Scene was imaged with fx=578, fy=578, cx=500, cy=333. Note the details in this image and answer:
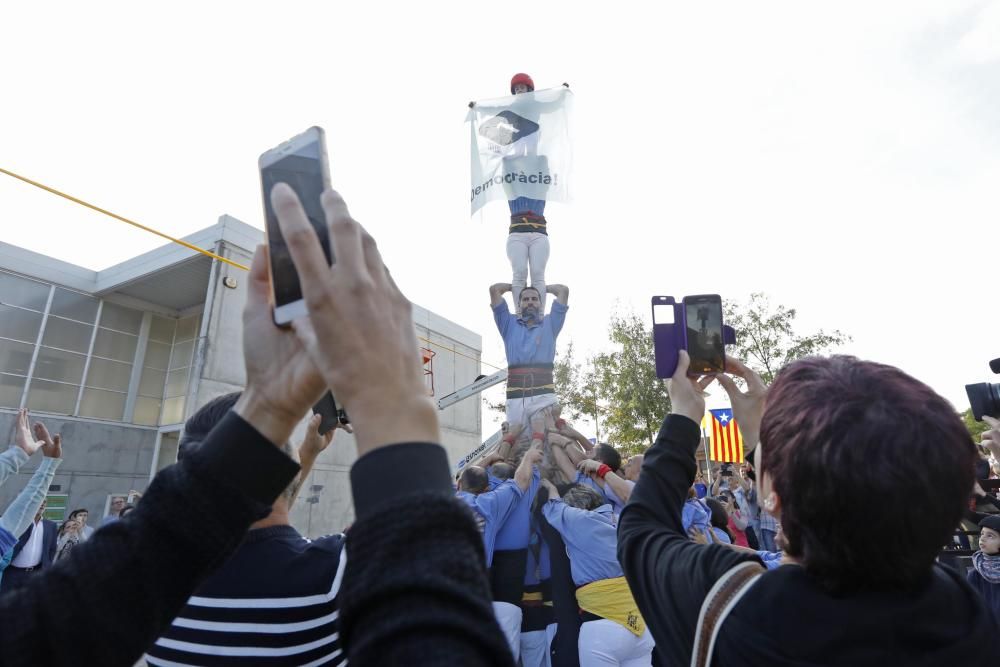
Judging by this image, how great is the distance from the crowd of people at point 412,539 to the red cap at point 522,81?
5.40 meters

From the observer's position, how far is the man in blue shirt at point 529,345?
557cm

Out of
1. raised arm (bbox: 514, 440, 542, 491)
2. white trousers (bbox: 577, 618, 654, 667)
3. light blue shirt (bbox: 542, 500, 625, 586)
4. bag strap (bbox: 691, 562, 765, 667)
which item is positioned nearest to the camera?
bag strap (bbox: 691, 562, 765, 667)

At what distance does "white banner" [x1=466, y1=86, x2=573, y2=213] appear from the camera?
6.01m

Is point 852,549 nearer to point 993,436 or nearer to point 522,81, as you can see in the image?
point 993,436

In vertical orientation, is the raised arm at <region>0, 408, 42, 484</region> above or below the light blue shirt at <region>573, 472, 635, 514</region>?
above

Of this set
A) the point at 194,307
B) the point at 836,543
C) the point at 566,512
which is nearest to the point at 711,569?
the point at 836,543

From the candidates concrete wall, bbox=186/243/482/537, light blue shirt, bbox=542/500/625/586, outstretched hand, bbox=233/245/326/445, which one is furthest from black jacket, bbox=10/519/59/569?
outstretched hand, bbox=233/245/326/445

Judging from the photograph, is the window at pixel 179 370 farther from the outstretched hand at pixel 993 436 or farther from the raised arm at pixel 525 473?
the outstretched hand at pixel 993 436

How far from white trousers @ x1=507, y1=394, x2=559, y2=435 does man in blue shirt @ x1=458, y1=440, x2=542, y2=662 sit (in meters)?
0.78

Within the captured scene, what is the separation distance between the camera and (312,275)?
27.2 inches

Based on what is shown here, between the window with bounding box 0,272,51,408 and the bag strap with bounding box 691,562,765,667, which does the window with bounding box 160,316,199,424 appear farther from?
the bag strap with bounding box 691,562,765,667

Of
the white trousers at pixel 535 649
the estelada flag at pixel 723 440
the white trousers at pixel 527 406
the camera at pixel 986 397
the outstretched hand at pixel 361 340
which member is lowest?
the white trousers at pixel 535 649

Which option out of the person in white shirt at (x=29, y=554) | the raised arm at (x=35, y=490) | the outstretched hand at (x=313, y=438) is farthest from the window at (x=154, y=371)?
the outstretched hand at (x=313, y=438)

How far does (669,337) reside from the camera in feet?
5.95
